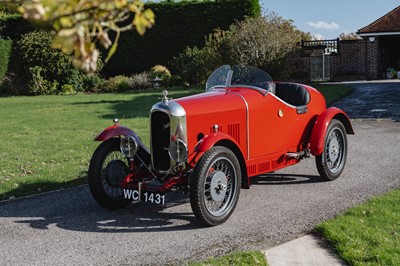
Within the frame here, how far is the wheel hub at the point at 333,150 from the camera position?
25.8 ft

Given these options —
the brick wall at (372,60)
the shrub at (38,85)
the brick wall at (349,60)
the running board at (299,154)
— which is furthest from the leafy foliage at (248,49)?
the running board at (299,154)

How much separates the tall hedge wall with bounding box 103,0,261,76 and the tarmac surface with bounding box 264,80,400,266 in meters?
10.1

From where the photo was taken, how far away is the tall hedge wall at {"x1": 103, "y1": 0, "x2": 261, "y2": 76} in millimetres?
31359

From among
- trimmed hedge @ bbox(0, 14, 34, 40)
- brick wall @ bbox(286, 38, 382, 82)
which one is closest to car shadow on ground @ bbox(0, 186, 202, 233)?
brick wall @ bbox(286, 38, 382, 82)

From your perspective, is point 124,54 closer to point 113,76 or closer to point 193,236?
point 113,76

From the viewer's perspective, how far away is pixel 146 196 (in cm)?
612

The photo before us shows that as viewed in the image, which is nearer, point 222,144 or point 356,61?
point 222,144

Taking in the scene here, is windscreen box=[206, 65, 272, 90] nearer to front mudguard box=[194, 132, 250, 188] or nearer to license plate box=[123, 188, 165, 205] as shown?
front mudguard box=[194, 132, 250, 188]

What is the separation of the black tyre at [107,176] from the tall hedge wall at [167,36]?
25.0 meters

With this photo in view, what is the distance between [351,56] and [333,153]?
24249mm

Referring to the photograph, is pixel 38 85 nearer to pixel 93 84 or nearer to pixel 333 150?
pixel 93 84

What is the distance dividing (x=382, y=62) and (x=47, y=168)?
2603 centimetres

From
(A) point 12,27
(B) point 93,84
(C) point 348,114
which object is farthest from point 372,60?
(A) point 12,27

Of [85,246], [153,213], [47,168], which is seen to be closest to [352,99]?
[47,168]
